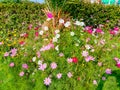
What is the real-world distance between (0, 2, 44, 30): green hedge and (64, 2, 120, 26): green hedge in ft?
3.78

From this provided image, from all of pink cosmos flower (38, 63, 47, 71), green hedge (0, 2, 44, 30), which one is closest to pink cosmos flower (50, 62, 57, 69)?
pink cosmos flower (38, 63, 47, 71)

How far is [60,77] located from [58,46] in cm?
74

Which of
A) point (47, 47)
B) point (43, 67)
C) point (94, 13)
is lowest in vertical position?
point (94, 13)

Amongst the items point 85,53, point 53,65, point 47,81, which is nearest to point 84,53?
point 85,53

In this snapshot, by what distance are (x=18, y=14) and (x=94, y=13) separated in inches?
103

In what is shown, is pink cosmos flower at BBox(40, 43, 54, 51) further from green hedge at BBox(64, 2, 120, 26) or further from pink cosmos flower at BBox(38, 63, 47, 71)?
green hedge at BBox(64, 2, 120, 26)

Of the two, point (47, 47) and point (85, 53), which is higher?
point (47, 47)

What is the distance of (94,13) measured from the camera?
14.7 metres

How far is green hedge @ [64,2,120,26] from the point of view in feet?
47.4

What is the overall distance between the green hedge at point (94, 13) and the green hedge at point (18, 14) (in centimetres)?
115

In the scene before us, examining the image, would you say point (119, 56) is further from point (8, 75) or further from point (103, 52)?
point (8, 75)

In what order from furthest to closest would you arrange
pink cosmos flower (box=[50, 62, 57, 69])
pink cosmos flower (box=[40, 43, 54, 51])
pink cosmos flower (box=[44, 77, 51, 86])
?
pink cosmos flower (box=[40, 43, 54, 51])
pink cosmos flower (box=[50, 62, 57, 69])
pink cosmos flower (box=[44, 77, 51, 86])

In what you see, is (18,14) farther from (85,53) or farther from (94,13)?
(85,53)

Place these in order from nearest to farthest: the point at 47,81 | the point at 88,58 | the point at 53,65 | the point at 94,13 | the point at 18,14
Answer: the point at 47,81, the point at 53,65, the point at 88,58, the point at 18,14, the point at 94,13
